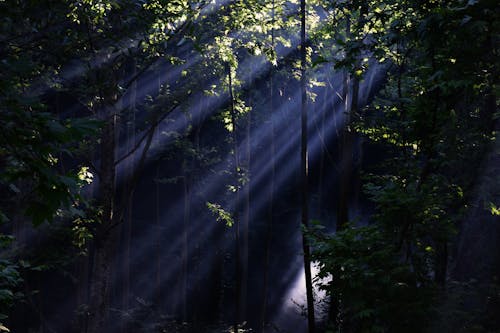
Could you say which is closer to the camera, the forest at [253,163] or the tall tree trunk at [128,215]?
the forest at [253,163]

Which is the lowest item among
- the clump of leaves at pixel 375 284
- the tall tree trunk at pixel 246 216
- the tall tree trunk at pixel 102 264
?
the clump of leaves at pixel 375 284

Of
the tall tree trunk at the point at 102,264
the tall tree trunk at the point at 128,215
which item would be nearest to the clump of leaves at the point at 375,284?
the tall tree trunk at the point at 102,264

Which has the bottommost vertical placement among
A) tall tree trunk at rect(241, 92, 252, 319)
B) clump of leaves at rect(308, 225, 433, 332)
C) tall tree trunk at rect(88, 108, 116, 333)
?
clump of leaves at rect(308, 225, 433, 332)

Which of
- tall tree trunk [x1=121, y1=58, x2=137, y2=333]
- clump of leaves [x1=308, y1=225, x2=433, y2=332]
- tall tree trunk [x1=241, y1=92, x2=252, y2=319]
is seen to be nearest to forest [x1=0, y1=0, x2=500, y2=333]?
clump of leaves [x1=308, y1=225, x2=433, y2=332]

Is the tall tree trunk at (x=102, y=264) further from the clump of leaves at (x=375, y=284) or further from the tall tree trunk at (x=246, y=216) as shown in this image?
the tall tree trunk at (x=246, y=216)

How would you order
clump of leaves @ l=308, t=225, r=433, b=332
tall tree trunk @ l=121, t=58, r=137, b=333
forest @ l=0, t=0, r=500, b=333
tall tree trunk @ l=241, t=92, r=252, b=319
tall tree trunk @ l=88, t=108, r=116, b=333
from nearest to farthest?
1. forest @ l=0, t=0, r=500, b=333
2. clump of leaves @ l=308, t=225, r=433, b=332
3. tall tree trunk @ l=88, t=108, r=116, b=333
4. tall tree trunk @ l=121, t=58, r=137, b=333
5. tall tree trunk @ l=241, t=92, r=252, b=319

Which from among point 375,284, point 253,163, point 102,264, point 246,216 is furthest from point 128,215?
point 375,284

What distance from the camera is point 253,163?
24234 mm

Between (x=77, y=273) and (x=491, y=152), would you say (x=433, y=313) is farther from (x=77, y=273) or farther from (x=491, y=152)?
(x=77, y=273)

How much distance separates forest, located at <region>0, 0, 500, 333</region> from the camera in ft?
14.4

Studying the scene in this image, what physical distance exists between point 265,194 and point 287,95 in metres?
6.04

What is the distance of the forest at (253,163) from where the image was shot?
4375mm

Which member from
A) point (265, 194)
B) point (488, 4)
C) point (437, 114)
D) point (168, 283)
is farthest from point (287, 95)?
point (488, 4)

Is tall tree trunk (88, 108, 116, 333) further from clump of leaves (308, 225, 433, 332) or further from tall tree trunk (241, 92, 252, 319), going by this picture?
tall tree trunk (241, 92, 252, 319)
